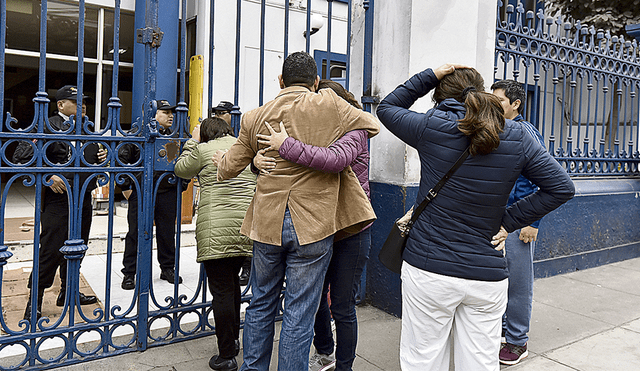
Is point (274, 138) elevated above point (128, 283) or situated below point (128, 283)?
above

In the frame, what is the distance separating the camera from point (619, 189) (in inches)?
275

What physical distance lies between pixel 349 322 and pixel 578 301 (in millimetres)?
3433

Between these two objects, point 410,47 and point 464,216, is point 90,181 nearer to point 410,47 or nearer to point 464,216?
point 464,216

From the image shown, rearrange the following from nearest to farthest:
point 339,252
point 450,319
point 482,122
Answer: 1. point 482,122
2. point 450,319
3. point 339,252

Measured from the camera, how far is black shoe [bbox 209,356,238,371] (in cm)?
346

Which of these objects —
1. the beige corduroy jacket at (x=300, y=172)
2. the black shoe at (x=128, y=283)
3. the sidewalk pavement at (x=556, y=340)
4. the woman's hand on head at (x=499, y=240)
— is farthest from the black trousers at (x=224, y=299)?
the black shoe at (x=128, y=283)

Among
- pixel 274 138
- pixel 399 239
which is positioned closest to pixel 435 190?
pixel 399 239

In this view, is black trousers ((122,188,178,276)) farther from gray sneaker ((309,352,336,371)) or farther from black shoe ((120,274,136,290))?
gray sneaker ((309,352,336,371))

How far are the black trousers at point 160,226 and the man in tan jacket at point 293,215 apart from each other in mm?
2620

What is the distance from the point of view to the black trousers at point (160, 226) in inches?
208

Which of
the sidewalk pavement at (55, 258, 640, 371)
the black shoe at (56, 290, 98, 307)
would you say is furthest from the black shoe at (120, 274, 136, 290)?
the sidewalk pavement at (55, 258, 640, 371)

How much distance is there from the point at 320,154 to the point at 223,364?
1.79 metres

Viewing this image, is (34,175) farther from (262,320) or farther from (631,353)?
(631,353)

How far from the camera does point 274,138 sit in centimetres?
260
